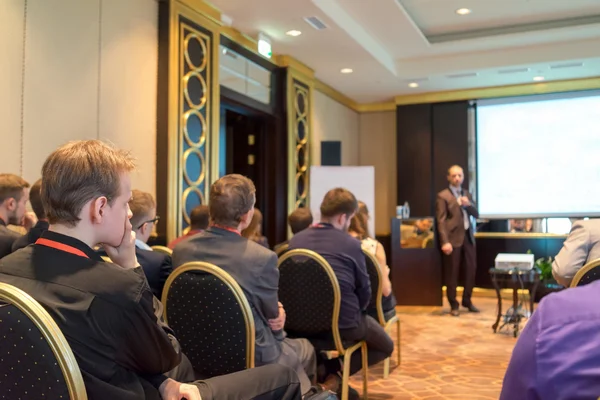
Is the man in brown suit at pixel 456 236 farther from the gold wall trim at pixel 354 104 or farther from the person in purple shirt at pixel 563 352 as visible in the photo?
the person in purple shirt at pixel 563 352

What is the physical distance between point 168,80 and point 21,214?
2.19m

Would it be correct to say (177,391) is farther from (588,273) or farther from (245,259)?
(588,273)

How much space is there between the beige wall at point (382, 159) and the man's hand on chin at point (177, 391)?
792 cm

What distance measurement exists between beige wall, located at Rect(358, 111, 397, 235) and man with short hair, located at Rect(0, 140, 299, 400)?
8028 millimetres

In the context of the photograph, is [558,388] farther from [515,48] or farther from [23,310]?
A: [515,48]

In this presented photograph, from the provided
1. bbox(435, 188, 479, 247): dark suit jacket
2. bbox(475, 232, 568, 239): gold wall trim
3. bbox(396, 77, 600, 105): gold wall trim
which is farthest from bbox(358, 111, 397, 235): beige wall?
bbox(435, 188, 479, 247): dark suit jacket

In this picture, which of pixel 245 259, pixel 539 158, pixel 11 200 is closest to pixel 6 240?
pixel 11 200

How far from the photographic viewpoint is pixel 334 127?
8.51 m

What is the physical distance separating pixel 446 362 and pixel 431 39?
443cm

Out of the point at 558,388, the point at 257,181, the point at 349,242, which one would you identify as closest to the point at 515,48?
the point at 257,181

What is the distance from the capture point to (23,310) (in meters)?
1.02

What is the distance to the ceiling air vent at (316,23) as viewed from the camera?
219 inches

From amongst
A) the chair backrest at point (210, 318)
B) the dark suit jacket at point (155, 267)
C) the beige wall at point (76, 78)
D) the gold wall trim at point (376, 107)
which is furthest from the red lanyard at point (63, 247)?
the gold wall trim at point (376, 107)

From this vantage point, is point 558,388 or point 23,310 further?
point 23,310
